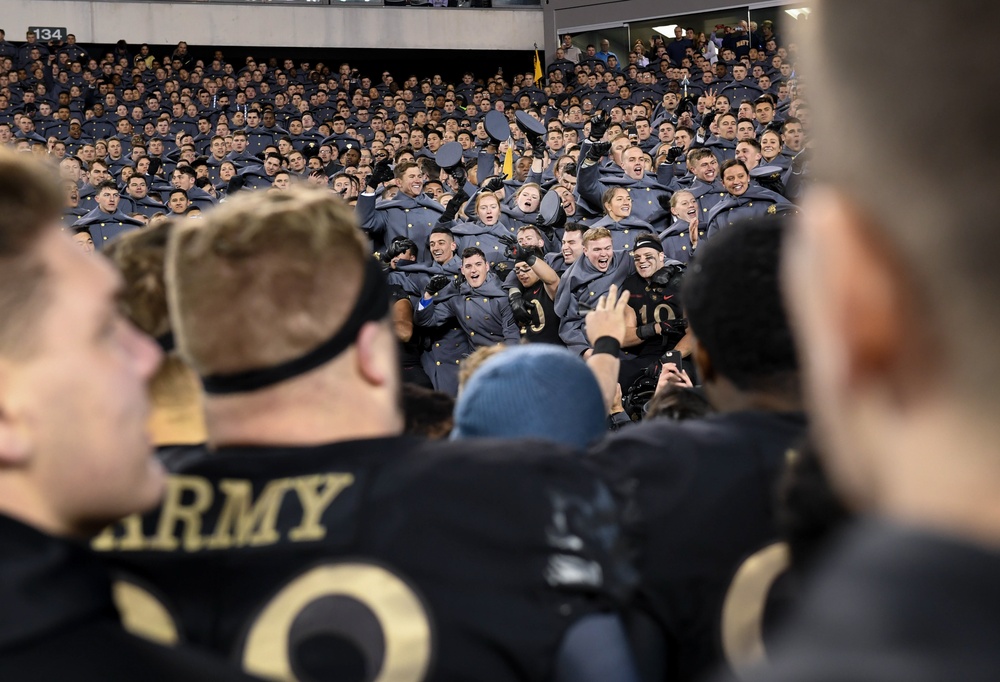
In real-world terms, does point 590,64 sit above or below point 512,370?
above

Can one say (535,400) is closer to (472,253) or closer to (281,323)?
(281,323)

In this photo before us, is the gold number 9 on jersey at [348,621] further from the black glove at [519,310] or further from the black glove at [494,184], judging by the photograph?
the black glove at [494,184]

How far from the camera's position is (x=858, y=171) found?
1.42 feet

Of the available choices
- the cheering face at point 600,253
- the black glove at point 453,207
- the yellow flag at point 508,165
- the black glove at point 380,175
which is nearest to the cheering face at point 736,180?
the cheering face at point 600,253

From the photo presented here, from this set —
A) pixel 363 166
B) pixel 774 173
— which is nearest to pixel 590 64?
pixel 363 166

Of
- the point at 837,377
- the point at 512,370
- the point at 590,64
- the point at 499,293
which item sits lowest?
the point at 499,293

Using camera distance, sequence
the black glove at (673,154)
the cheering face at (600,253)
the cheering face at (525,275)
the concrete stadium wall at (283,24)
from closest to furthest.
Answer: the cheering face at (600,253) → the cheering face at (525,275) → the black glove at (673,154) → the concrete stadium wall at (283,24)

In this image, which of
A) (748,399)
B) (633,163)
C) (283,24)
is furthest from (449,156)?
(283,24)

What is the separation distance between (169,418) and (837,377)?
115 cm

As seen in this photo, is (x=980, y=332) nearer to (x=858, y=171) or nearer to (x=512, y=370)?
(x=858, y=171)

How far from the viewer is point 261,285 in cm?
111

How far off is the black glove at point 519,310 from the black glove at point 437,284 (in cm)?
57

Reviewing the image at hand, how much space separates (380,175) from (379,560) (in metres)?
11.0

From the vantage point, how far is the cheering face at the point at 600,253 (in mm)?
6758
